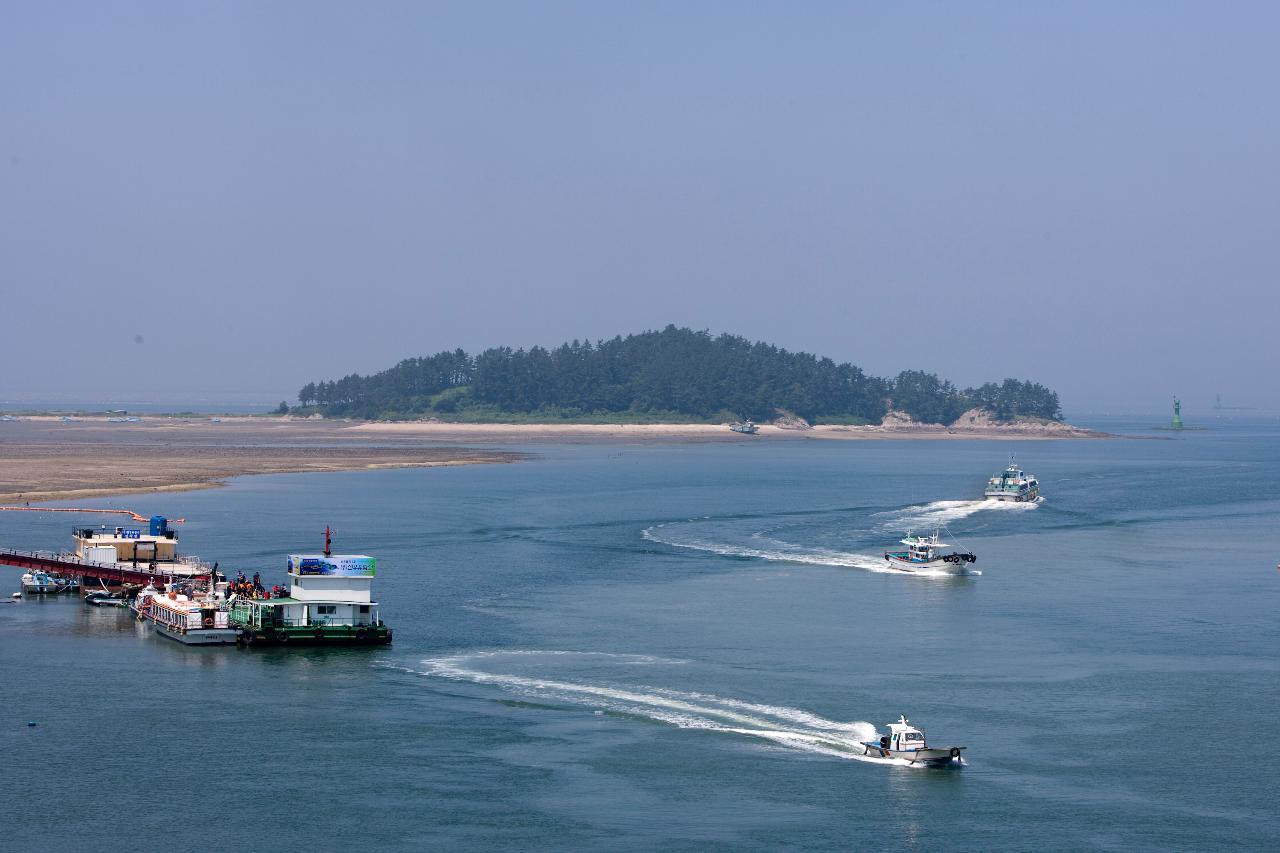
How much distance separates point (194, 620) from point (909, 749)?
121 feet

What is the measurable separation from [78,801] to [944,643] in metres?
41.0

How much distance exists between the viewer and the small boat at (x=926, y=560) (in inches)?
3822

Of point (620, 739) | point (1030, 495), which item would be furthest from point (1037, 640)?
point (1030, 495)

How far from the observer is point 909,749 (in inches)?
1940

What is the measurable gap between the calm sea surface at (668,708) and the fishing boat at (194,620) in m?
1.08

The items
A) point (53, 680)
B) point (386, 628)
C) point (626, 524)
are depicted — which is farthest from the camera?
point (626, 524)

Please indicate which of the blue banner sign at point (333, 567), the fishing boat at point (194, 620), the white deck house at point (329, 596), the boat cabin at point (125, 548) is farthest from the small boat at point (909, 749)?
the boat cabin at point (125, 548)

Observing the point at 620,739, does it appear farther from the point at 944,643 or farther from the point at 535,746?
the point at 944,643

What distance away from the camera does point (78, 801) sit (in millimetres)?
45156

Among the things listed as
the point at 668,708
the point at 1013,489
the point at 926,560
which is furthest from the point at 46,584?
the point at 1013,489

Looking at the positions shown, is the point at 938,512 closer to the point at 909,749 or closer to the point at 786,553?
the point at 786,553

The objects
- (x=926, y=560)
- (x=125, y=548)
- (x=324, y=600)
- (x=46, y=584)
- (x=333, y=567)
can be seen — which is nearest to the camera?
(x=333, y=567)

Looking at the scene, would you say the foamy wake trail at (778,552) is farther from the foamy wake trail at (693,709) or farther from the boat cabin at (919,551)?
the foamy wake trail at (693,709)

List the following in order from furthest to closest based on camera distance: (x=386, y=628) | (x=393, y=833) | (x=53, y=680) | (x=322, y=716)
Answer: (x=386, y=628) < (x=53, y=680) < (x=322, y=716) < (x=393, y=833)
